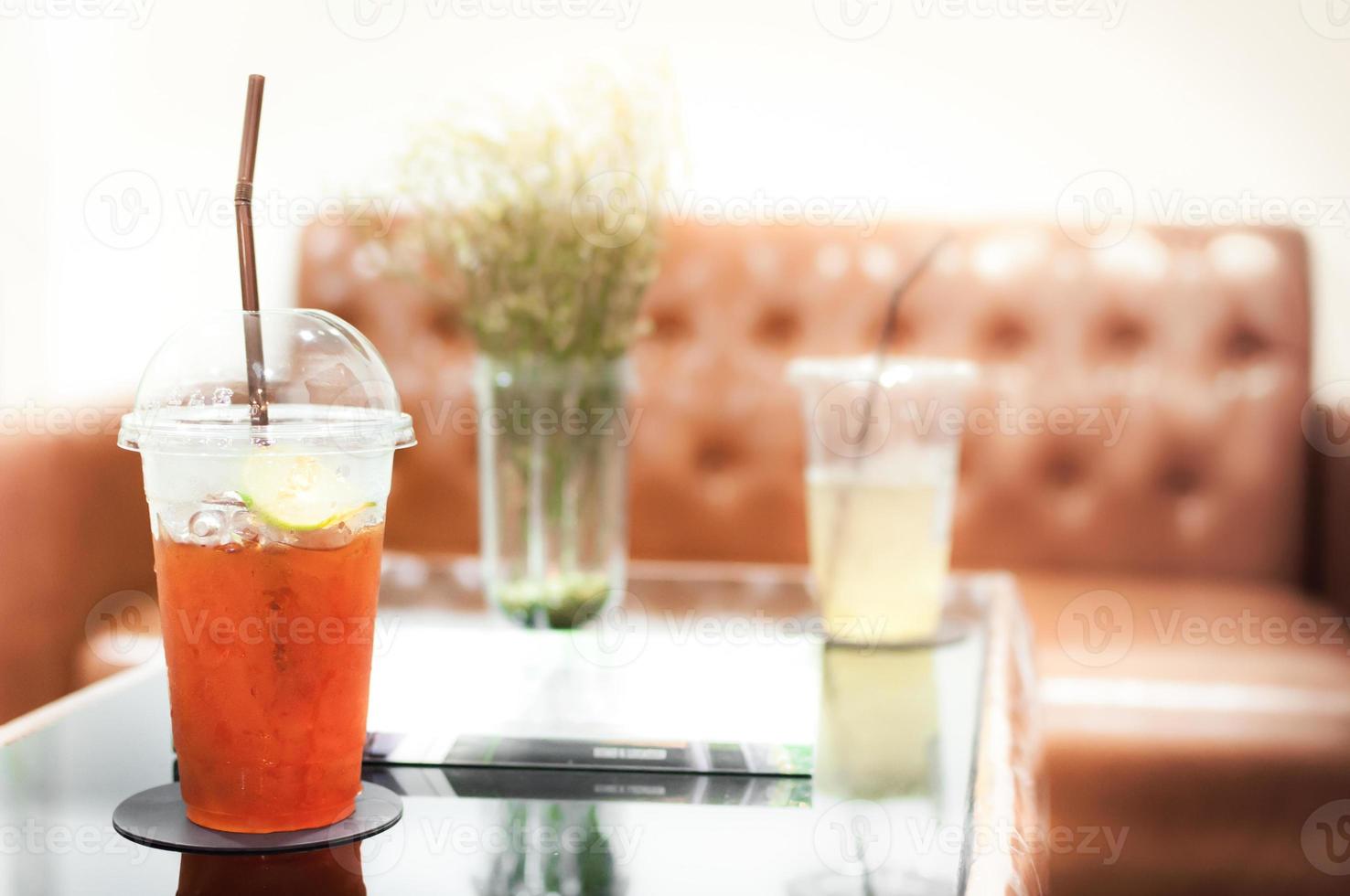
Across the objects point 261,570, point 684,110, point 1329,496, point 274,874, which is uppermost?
point 684,110

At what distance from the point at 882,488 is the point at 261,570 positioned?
0.72 metres

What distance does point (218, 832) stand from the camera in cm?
62

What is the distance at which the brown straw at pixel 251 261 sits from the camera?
0.64m

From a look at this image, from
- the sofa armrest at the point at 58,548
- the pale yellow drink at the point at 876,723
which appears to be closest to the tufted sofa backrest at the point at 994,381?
the sofa armrest at the point at 58,548

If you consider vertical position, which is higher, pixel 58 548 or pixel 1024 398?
pixel 1024 398

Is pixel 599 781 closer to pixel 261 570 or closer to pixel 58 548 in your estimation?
pixel 261 570

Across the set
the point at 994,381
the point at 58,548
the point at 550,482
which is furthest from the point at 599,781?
the point at 994,381

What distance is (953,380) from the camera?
121 cm

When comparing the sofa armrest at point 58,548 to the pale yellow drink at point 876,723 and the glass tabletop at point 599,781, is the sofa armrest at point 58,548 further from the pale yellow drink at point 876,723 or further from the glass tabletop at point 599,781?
the pale yellow drink at point 876,723

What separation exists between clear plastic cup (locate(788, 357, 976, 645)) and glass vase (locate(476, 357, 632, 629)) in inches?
8.0

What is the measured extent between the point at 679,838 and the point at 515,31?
219cm

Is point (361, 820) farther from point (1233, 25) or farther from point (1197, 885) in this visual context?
point (1233, 25)

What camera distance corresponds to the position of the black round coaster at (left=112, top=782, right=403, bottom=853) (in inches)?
23.5

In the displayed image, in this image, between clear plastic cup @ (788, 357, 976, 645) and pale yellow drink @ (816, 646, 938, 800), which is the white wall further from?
pale yellow drink @ (816, 646, 938, 800)
